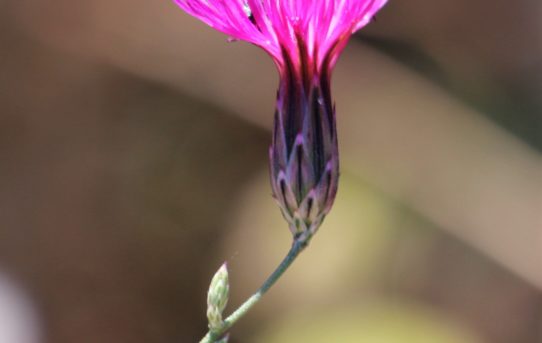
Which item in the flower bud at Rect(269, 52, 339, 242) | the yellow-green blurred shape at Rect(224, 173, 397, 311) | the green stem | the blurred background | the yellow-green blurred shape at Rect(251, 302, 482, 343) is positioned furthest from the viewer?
the blurred background

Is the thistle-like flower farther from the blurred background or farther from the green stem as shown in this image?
the blurred background

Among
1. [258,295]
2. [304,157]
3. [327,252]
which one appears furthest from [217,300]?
[327,252]

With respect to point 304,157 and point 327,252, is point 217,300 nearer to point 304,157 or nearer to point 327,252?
point 304,157

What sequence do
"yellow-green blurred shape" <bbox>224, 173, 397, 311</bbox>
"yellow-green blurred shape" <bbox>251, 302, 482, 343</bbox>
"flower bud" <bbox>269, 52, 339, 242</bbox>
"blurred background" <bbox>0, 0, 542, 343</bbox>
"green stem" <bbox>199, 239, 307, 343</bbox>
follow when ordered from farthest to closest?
"blurred background" <bbox>0, 0, 542, 343</bbox>
"yellow-green blurred shape" <bbox>224, 173, 397, 311</bbox>
"yellow-green blurred shape" <bbox>251, 302, 482, 343</bbox>
"flower bud" <bbox>269, 52, 339, 242</bbox>
"green stem" <bbox>199, 239, 307, 343</bbox>

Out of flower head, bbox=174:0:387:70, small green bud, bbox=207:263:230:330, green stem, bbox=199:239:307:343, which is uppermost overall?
flower head, bbox=174:0:387:70

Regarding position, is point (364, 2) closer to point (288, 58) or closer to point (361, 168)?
point (288, 58)

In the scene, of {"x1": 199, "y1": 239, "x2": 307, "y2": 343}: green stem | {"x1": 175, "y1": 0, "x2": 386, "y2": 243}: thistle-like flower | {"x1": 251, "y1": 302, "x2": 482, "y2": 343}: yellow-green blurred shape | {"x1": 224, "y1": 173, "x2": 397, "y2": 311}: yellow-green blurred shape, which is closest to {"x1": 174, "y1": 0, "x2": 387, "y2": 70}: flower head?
{"x1": 175, "y1": 0, "x2": 386, "y2": 243}: thistle-like flower

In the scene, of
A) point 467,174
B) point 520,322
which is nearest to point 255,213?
point 467,174
